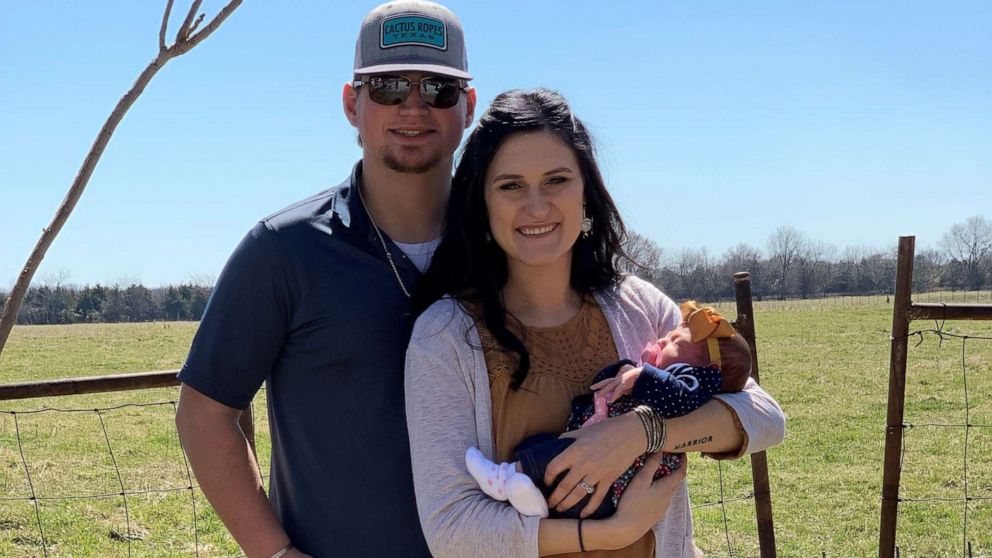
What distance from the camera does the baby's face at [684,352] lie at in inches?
75.2

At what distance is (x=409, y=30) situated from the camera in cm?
206

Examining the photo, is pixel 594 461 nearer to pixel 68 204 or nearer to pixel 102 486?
pixel 68 204

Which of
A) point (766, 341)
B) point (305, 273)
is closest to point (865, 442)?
point (305, 273)

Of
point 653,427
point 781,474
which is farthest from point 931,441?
point 653,427

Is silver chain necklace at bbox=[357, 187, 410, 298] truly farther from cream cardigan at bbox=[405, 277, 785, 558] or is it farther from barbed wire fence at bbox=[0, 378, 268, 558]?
barbed wire fence at bbox=[0, 378, 268, 558]

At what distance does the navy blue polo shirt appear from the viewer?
1890 mm

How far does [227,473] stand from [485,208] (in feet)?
2.68

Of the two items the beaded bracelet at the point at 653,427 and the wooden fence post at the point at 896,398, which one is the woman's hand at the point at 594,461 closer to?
the beaded bracelet at the point at 653,427

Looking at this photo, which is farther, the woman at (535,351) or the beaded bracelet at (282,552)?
the beaded bracelet at (282,552)

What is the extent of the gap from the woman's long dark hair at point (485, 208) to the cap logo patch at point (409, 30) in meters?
0.25

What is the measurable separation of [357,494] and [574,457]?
0.52 metres

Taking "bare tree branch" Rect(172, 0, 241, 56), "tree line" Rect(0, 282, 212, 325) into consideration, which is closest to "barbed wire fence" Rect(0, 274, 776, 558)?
"bare tree branch" Rect(172, 0, 241, 56)

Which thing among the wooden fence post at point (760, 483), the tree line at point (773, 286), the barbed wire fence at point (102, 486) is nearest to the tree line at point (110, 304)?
the tree line at point (773, 286)

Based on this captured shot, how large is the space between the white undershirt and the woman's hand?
0.56 metres
